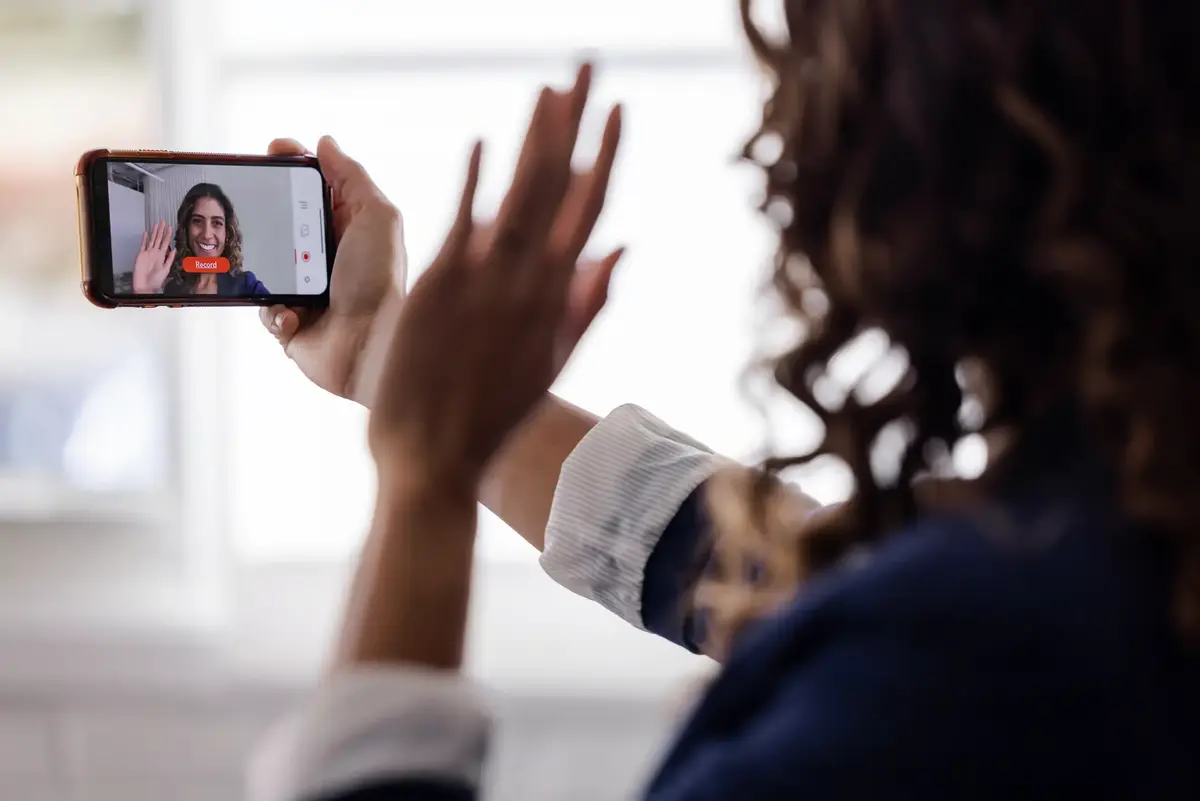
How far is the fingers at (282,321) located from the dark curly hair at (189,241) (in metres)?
0.04

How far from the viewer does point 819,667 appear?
347 mm

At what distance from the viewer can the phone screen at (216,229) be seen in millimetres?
799

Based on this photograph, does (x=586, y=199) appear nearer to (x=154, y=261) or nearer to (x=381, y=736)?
(x=381, y=736)

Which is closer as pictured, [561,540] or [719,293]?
[561,540]

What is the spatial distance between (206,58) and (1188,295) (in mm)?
1151

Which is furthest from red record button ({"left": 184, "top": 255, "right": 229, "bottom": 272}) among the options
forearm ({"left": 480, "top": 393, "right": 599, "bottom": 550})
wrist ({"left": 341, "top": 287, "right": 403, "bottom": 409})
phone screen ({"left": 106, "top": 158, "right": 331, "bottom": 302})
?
Answer: forearm ({"left": 480, "top": 393, "right": 599, "bottom": 550})

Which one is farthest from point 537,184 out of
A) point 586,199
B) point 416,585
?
point 416,585

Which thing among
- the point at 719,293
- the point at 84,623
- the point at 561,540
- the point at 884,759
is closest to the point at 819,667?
the point at 884,759

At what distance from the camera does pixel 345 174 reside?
0.82 m

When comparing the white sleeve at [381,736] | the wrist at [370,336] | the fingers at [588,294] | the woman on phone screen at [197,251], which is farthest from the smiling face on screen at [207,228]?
the white sleeve at [381,736]

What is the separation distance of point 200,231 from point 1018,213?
0.63 meters

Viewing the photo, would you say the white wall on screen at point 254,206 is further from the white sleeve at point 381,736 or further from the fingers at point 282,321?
the white sleeve at point 381,736

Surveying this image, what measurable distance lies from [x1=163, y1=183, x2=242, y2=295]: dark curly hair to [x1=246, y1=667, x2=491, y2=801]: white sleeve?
0.47 meters

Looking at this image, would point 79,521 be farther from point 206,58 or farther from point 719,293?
point 719,293
